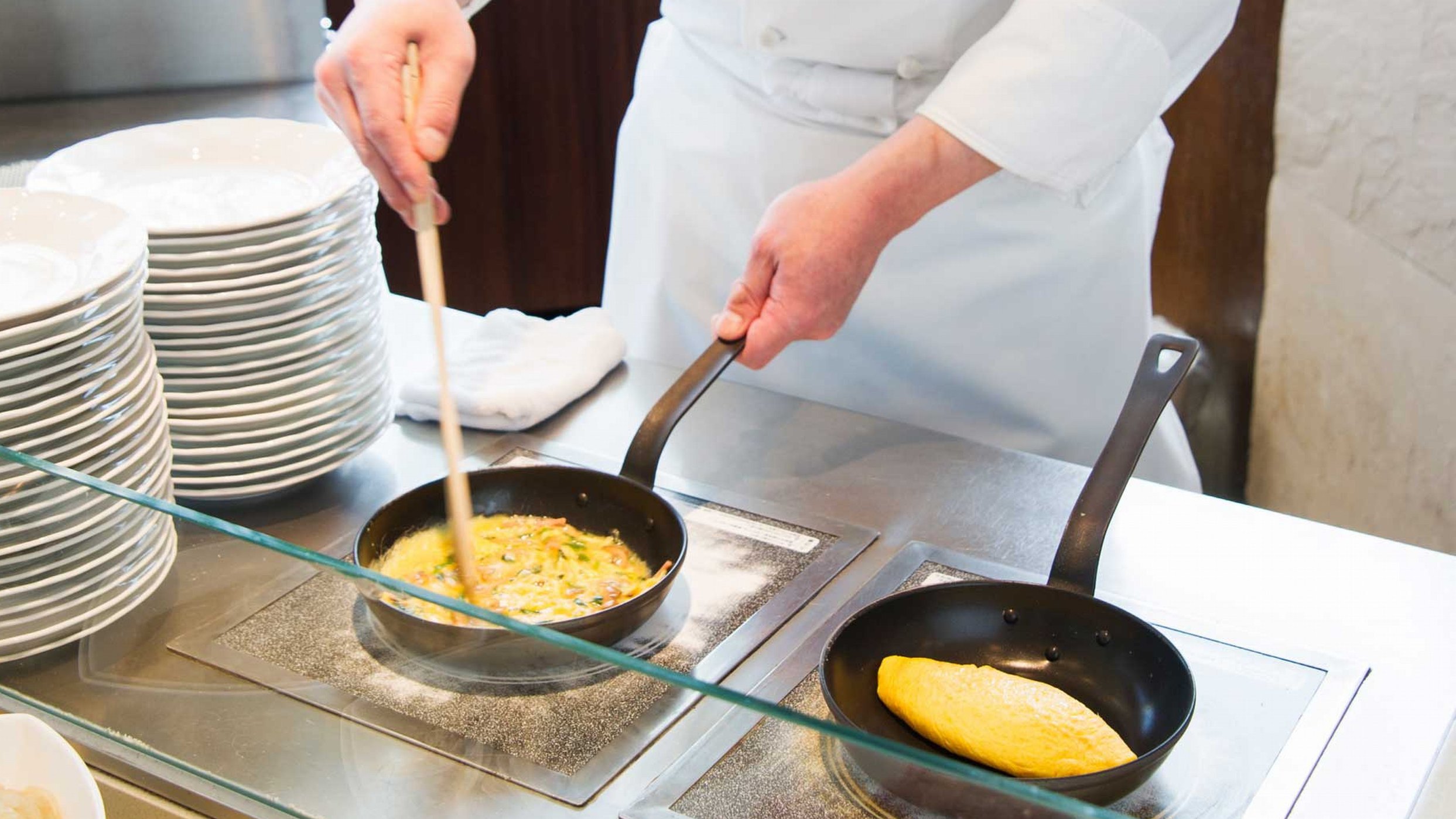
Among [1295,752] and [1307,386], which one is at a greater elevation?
[1295,752]

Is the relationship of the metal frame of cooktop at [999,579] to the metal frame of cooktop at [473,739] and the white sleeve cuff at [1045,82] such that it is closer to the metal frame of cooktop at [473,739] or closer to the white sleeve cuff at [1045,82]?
the metal frame of cooktop at [473,739]

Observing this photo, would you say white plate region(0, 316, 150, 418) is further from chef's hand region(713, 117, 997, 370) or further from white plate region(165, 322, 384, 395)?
chef's hand region(713, 117, 997, 370)

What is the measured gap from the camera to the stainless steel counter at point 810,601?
2.37 ft

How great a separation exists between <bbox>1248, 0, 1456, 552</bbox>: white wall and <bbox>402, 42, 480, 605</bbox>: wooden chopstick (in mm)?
1285

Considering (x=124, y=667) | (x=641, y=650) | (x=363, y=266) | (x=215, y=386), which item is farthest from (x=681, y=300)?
(x=124, y=667)

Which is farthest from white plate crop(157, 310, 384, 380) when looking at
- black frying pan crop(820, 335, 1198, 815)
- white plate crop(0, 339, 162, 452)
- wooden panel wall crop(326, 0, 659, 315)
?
wooden panel wall crop(326, 0, 659, 315)

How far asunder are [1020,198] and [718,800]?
935 mm

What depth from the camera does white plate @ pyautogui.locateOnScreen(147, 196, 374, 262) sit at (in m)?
1.00

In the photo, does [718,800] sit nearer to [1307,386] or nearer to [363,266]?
[363,266]

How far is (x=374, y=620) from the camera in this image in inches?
25.8

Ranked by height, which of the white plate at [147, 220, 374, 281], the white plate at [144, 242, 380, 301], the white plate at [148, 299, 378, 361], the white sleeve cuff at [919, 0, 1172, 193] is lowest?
the white plate at [148, 299, 378, 361]

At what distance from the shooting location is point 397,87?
113cm

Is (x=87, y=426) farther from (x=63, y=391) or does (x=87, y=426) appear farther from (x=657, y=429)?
(x=657, y=429)

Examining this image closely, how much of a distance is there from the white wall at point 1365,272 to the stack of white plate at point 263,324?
1.32 m
